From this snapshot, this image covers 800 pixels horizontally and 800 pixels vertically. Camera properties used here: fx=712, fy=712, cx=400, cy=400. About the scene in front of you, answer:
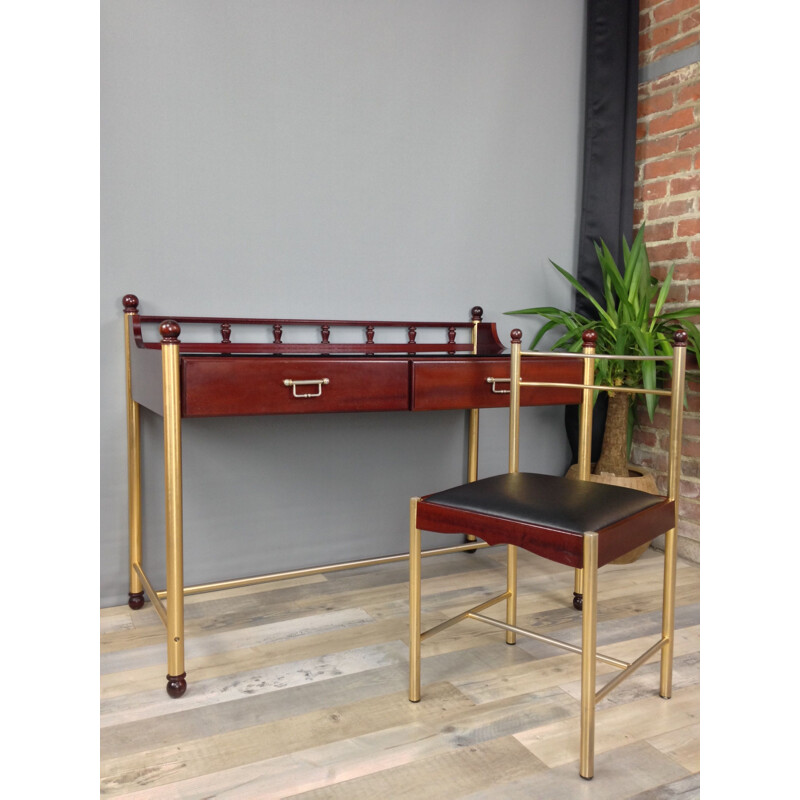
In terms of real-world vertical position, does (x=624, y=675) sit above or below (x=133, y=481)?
below

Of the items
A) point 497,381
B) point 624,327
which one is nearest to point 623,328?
point 624,327

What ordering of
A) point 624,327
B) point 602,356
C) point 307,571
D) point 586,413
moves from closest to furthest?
point 602,356 → point 586,413 → point 307,571 → point 624,327

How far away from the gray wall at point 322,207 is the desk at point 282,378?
71mm

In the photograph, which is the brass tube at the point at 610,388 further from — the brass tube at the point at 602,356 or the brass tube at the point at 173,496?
the brass tube at the point at 173,496

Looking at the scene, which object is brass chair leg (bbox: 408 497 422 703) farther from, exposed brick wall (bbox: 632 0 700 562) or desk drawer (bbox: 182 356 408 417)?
exposed brick wall (bbox: 632 0 700 562)

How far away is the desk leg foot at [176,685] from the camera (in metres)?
1.68

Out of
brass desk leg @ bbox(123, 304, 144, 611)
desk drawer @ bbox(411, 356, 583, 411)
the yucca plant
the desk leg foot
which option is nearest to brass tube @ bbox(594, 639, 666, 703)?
desk drawer @ bbox(411, 356, 583, 411)

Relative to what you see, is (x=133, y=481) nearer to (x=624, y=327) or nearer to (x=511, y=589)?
(x=511, y=589)

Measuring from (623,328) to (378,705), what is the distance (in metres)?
1.55

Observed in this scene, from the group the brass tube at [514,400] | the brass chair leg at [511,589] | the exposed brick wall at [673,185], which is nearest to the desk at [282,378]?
the brass tube at [514,400]

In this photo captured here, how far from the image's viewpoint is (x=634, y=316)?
103 inches

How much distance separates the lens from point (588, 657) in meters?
1.40
